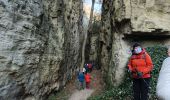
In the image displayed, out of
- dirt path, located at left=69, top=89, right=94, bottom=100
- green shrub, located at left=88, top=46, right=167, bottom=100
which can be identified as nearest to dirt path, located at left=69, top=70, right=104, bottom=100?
dirt path, located at left=69, top=89, right=94, bottom=100

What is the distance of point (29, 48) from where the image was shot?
9062 millimetres

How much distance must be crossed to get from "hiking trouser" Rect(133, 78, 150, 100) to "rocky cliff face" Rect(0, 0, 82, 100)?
Result: 11.3 ft

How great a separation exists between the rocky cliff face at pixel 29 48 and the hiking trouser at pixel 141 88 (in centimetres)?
346

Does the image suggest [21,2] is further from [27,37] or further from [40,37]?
[40,37]

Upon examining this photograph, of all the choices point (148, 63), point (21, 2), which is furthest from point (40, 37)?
point (148, 63)

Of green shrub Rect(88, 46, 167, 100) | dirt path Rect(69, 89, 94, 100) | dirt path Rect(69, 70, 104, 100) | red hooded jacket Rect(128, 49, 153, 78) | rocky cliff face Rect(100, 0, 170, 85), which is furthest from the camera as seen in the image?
dirt path Rect(69, 70, 104, 100)

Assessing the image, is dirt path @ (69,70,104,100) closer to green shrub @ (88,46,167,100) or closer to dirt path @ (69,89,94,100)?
dirt path @ (69,89,94,100)

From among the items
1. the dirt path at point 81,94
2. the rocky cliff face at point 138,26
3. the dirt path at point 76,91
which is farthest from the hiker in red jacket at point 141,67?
the dirt path at point 81,94

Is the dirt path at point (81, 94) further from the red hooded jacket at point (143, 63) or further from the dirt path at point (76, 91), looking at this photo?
the red hooded jacket at point (143, 63)

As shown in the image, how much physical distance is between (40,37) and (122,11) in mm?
4664

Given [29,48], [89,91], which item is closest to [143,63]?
[29,48]

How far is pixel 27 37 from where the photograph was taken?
8.94 meters

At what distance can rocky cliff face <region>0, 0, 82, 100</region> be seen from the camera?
7.68 m

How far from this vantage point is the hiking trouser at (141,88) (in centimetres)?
770
